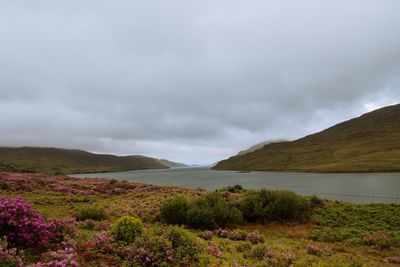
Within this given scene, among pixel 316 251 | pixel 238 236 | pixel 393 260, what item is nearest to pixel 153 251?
pixel 316 251

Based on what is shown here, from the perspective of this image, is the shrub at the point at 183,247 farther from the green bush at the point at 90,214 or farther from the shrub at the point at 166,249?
the green bush at the point at 90,214

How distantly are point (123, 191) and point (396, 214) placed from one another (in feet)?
122

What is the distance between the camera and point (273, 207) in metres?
30.8

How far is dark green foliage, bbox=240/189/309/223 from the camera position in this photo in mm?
30344

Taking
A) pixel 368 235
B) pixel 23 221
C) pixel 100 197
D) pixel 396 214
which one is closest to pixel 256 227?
pixel 368 235

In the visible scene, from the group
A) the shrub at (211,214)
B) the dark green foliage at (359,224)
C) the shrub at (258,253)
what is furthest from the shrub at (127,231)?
the dark green foliage at (359,224)

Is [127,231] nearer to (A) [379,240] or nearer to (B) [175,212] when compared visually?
(B) [175,212]

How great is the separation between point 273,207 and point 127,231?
20709 millimetres

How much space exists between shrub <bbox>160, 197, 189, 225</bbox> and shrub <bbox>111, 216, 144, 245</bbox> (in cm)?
1471

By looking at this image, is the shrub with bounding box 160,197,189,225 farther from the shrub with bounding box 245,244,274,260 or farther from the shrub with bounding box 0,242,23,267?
the shrub with bounding box 0,242,23,267

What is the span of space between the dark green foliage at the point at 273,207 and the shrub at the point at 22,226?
22.0m

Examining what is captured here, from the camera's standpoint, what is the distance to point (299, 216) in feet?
104

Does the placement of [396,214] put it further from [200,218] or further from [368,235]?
Answer: [200,218]

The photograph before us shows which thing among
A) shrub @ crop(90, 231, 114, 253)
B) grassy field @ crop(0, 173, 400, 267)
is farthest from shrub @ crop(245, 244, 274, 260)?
shrub @ crop(90, 231, 114, 253)
